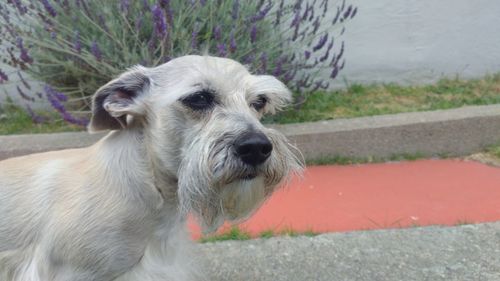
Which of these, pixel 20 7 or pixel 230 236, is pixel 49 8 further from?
pixel 230 236

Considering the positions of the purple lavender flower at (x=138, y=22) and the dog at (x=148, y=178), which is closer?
the dog at (x=148, y=178)

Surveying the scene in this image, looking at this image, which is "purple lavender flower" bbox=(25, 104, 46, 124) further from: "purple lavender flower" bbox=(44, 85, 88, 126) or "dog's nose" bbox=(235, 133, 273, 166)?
"dog's nose" bbox=(235, 133, 273, 166)

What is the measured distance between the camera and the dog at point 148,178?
2.28 metres

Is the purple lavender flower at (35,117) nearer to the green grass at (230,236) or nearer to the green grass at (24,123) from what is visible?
the green grass at (24,123)

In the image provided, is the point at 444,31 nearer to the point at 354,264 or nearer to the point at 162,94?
the point at 354,264

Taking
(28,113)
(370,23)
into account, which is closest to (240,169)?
(28,113)

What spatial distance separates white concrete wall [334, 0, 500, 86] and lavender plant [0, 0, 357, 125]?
984 mm

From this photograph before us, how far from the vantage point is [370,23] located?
6.43 m

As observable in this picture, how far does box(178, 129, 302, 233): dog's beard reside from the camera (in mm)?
2211

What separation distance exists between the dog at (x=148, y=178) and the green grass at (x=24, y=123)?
2.90 m

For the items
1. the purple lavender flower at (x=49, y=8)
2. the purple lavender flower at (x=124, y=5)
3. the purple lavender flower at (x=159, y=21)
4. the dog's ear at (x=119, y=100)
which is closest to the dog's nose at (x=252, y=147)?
the dog's ear at (x=119, y=100)

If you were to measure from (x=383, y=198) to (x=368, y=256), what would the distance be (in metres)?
1.02

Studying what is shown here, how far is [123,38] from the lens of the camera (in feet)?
15.4

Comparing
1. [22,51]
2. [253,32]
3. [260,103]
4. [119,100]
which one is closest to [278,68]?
[253,32]
